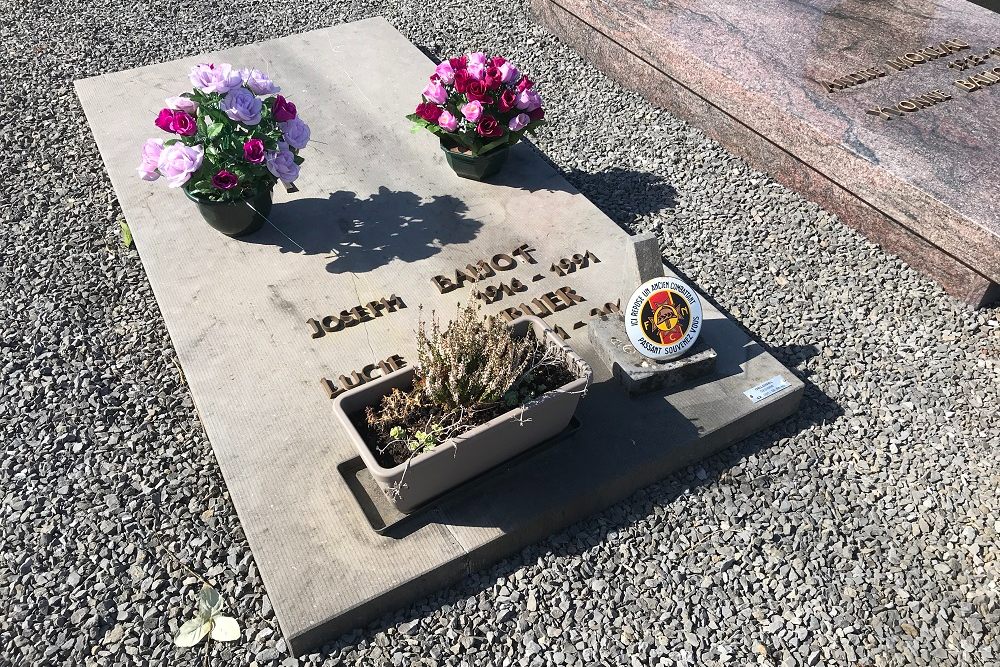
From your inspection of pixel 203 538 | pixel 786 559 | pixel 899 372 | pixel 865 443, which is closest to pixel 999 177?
pixel 899 372

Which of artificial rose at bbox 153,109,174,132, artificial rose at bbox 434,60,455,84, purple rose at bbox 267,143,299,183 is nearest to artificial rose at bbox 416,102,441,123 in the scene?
artificial rose at bbox 434,60,455,84

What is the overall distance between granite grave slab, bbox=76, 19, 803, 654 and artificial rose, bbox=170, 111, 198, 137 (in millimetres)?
653

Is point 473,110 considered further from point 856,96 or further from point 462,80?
point 856,96

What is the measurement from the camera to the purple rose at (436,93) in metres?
4.58

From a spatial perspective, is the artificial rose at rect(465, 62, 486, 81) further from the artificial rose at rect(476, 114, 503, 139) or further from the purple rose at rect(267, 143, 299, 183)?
the purple rose at rect(267, 143, 299, 183)

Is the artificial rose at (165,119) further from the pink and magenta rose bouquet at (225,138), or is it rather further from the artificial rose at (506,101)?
the artificial rose at (506,101)

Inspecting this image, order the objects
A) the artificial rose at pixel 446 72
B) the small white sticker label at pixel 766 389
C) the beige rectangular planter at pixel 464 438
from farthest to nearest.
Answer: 1. the artificial rose at pixel 446 72
2. the small white sticker label at pixel 766 389
3. the beige rectangular planter at pixel 464 438

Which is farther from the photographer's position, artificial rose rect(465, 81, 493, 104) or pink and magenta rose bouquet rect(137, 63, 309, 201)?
artificial rose rect(465, 81, 493, 104)

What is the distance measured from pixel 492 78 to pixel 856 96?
84.1 inches

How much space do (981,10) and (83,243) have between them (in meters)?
5.86

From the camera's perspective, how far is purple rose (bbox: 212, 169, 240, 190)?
396 cm

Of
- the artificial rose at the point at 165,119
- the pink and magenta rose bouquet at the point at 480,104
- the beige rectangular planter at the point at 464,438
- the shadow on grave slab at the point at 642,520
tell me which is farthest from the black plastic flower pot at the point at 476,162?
the shadow on grave slab at the point at 642,520

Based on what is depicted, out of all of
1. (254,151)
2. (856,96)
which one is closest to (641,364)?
(254,151)

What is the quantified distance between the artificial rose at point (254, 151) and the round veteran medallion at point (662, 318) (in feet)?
6.24
